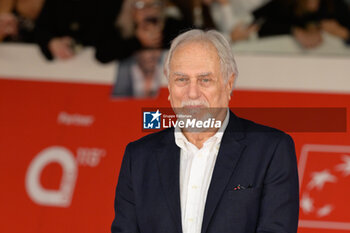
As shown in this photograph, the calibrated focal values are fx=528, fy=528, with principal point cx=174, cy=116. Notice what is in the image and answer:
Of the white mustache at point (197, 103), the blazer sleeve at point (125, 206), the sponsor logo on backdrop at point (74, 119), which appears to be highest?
the white mustache at point (197, 103)

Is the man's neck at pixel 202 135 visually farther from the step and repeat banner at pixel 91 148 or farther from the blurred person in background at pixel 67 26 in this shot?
the blurred person in background at pixel 67 26

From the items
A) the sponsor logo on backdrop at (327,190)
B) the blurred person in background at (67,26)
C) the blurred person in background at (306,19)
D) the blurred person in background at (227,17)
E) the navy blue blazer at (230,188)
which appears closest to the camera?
the navy blue blazer at (230,188)

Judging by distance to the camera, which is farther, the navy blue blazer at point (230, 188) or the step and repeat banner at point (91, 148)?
the step and repeat banner at point (91, 148)

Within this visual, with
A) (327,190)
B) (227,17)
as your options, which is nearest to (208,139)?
(327,190)

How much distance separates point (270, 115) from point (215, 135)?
1619 mm

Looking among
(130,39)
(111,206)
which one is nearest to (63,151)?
(111,206)

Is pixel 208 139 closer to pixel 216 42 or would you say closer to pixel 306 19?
pixel 216 42

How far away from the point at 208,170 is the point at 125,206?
255mm

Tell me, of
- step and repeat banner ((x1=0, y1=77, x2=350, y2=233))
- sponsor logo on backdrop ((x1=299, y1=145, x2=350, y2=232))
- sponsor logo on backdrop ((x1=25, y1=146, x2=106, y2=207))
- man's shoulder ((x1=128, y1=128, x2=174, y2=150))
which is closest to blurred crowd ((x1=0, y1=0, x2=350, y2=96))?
step and repeat banner ((x1=0, y1=77, x2=350, y2=233))

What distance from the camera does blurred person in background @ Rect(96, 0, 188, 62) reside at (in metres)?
3.30

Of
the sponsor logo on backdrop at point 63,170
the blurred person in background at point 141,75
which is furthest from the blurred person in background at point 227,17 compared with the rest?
the sponsor logo on backdrop at point 63,170

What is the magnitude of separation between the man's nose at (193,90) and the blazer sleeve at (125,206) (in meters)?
0.28

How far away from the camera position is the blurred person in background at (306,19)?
10.2 feet

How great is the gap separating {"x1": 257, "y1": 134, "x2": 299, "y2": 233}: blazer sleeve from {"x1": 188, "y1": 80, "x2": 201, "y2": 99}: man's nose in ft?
0.83
